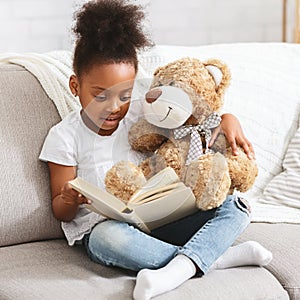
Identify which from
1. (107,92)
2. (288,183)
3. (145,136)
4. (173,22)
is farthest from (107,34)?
(173,22)

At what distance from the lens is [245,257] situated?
174cm

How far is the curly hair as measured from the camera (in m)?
1.81

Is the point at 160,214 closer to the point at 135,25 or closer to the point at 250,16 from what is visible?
the point at 135,25

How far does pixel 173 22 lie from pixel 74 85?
1259 mm

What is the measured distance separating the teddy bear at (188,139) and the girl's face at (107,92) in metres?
0.06

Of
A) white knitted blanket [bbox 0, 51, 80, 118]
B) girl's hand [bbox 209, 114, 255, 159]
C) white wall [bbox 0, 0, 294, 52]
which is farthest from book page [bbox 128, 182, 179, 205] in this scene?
white wall [bbox 0, 0, 294, 52]

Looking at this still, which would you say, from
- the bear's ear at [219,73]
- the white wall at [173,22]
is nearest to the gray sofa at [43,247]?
the bear's ear at [219,73]

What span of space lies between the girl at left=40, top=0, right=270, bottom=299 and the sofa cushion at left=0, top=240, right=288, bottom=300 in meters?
0.03

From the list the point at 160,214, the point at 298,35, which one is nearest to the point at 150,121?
the point at 160,214

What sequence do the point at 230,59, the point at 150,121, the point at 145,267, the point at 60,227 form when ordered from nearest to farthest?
the point at 145,267
the point at 150,121
the point at 60,227
the point at 230,59

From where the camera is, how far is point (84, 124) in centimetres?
191

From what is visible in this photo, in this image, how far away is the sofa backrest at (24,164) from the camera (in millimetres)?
1902

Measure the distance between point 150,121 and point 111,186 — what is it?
8.2 inches

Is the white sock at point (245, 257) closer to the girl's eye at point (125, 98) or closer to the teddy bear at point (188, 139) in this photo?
the teddy bear at point (188, 139)
